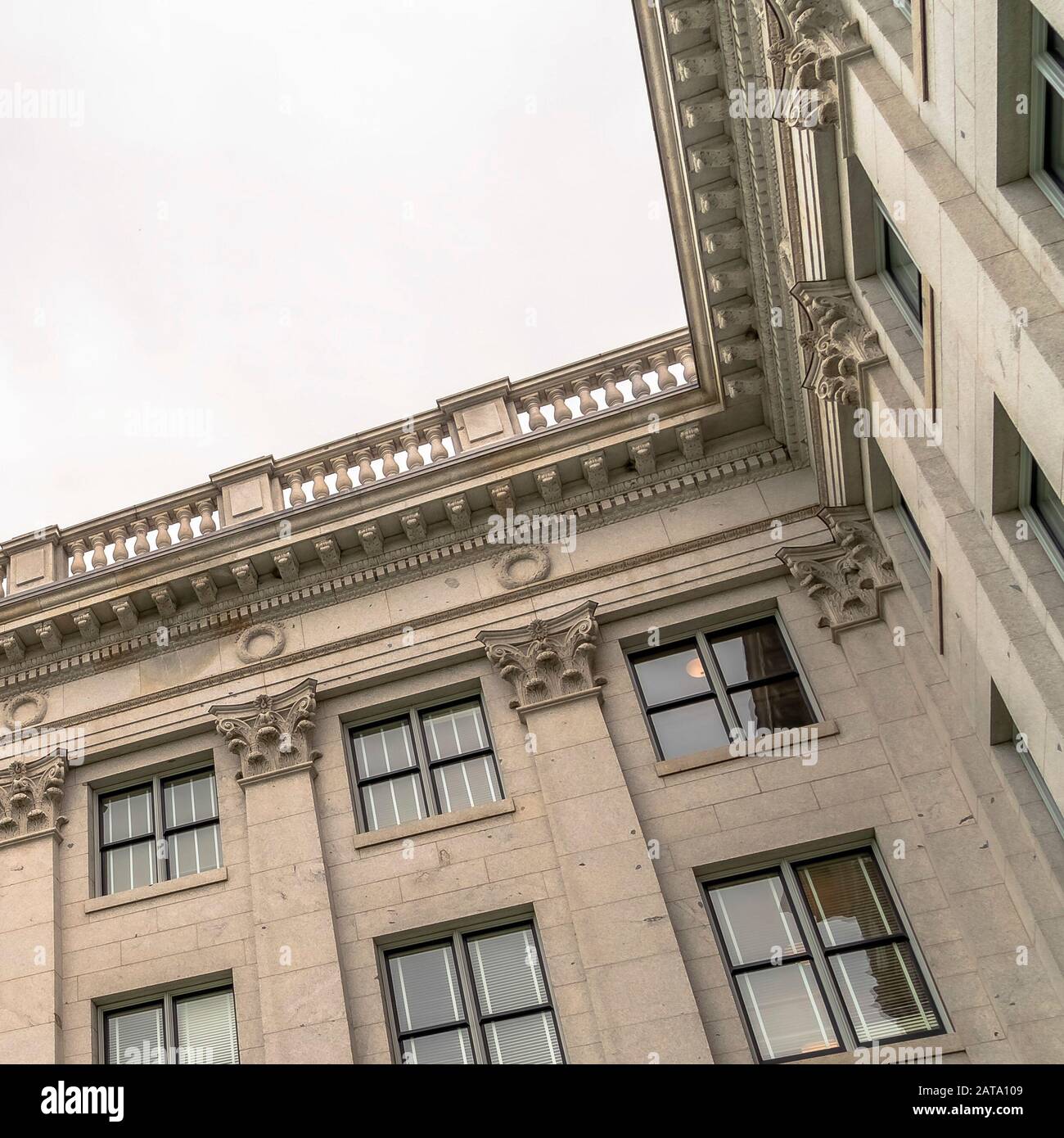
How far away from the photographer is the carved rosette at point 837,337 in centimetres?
1421

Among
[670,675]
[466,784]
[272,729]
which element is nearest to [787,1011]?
[670,675]

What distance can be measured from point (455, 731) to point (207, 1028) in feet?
16.3

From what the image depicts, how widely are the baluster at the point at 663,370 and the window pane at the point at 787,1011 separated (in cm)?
862

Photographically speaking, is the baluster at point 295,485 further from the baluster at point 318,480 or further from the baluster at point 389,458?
the baluster at point 389,458

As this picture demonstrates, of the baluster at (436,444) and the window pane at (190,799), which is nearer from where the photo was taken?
the window pane at (190,799)

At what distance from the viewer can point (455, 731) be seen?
17.5 m

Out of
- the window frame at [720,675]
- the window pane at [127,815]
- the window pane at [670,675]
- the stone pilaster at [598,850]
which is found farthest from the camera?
the window pane at [127,815]

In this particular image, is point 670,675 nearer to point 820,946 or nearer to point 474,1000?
point 820,946

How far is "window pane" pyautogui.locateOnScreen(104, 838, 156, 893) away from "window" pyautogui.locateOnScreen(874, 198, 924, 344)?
12.1 meters

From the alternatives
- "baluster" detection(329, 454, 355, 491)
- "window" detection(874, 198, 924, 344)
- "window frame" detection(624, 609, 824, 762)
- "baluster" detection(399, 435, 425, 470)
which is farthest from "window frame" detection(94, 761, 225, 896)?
"window" detection(874, 198, 924, 344)

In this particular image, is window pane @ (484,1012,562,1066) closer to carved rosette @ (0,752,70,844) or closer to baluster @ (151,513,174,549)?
carved rosette @ (0,752,70,844)

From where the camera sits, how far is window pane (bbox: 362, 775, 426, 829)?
16.8 metres

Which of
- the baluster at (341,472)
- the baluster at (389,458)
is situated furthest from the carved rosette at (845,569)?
the baluster at (341,472)
